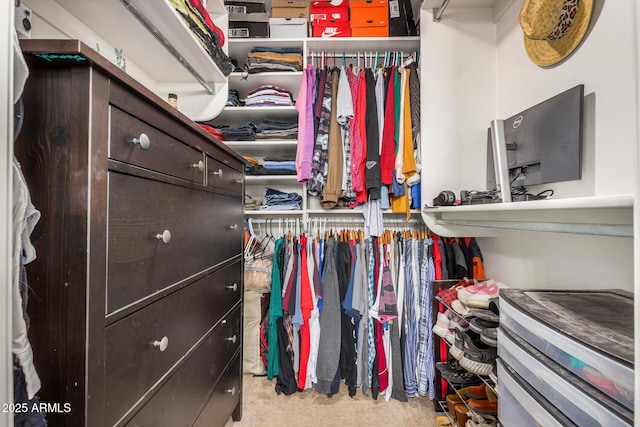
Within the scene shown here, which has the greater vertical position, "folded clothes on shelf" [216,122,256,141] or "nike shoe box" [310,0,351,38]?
"nike shoe box" [310,0,351,38]

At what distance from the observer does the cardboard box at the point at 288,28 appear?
5.94 feet

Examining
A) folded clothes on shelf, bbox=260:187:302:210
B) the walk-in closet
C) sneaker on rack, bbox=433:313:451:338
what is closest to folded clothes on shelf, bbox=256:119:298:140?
the walk-in closet

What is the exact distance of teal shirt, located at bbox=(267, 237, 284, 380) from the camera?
5.66 feet

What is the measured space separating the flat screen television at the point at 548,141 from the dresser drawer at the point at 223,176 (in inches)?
53.1

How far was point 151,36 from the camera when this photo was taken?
3.43ft

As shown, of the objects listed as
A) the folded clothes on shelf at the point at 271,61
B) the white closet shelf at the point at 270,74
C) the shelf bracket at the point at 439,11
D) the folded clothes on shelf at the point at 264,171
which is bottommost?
the folded clothes on shelf at the point at 264,171

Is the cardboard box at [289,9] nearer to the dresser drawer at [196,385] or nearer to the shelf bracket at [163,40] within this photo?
the shelf bracket at [163,40]

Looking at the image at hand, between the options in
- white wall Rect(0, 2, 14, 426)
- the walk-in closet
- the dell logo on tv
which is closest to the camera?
white wall Rect(0, 2, 14, 426)

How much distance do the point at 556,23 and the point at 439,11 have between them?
716mm

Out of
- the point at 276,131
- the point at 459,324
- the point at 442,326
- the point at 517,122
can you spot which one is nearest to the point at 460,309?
the point at 459,324

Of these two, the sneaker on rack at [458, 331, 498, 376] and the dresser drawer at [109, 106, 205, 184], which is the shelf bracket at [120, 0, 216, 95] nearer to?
the dresser drawer at [109, 106, 205, 184]

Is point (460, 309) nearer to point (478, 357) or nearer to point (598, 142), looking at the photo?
point (478, 357)

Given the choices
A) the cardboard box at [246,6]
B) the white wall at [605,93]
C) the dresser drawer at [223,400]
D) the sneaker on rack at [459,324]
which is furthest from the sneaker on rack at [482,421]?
the cardboard box at [246,6]

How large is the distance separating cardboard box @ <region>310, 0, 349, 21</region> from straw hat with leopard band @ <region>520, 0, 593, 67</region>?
1.09m
